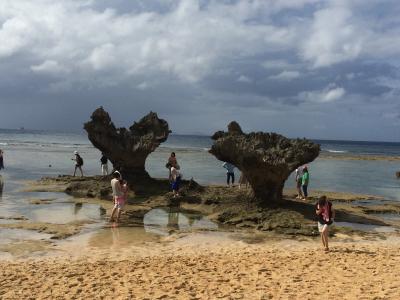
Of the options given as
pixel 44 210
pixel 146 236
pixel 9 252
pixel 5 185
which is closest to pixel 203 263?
pixel 146 236

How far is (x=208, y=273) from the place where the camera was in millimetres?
10500

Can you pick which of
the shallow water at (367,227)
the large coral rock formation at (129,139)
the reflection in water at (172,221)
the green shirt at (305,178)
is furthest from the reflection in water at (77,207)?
the green shirt at (305,178)

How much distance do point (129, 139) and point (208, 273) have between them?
14881 millimetres

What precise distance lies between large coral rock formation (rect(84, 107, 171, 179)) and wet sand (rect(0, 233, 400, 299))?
10832 millimetres

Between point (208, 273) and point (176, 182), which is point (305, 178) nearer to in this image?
point (176, 182)

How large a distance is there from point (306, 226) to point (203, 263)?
5913mm

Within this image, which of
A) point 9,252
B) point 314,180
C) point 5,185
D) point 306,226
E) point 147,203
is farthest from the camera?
point 314,180

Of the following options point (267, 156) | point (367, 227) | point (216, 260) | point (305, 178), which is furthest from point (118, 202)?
point (305, 178)

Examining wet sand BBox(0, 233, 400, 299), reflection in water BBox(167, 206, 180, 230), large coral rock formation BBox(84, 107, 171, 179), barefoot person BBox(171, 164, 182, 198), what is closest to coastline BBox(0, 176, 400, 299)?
wet sand BBox(0, 233, 400, 299)

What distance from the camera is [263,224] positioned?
54.3ft

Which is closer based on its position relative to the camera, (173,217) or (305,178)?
(173,217)

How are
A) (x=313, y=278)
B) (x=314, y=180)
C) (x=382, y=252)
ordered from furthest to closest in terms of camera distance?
1. (x=314, y=180)
2. (x=382, y=252)
3. (x=313, y=278)

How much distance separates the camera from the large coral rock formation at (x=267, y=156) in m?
18.0

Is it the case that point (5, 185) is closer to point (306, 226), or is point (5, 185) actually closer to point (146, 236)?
point (146, 236)
